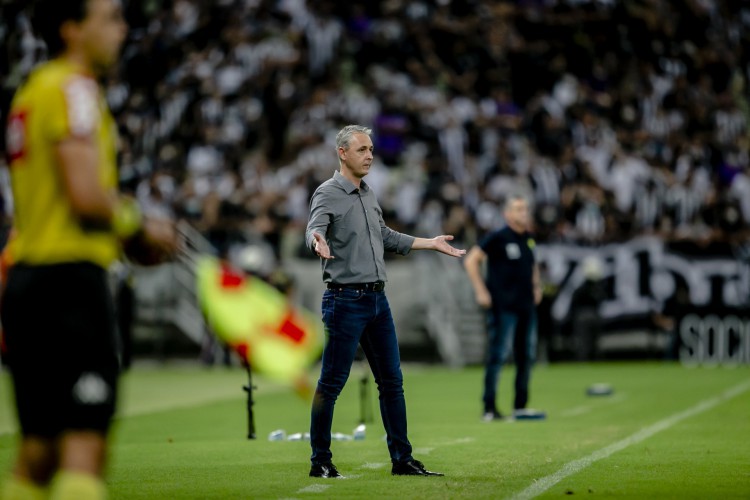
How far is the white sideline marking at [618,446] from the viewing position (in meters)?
8.38

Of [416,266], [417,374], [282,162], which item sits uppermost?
[282,162]

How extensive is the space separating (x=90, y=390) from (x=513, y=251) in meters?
9.97

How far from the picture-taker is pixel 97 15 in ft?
15.3

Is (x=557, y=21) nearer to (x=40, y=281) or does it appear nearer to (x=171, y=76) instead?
(x=171, y=76)

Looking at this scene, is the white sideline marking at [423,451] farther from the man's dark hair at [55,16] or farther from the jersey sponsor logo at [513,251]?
the man's dark hair at [55,16]

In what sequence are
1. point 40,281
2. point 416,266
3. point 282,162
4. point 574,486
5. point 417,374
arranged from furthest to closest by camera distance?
point 282,162 < point 416,266 < point 417,374 < point 574,486 < point 40,281

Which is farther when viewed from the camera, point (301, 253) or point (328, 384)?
point (301, 253)

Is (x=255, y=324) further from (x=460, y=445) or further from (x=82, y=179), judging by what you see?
(x=460, y=445)

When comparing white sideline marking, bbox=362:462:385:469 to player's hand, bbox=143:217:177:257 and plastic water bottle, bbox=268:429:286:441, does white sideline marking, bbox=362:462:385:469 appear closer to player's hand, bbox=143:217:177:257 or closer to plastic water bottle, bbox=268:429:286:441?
plastic water bottle, bbox=268:429:286:441

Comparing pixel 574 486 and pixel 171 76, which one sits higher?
pixel 171 76

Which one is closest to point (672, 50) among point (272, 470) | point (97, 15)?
point (272, 470)

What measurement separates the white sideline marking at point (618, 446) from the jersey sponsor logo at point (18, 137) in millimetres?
4311

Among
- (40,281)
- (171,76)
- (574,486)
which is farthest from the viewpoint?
(171,76)

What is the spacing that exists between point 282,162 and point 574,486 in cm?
1883
